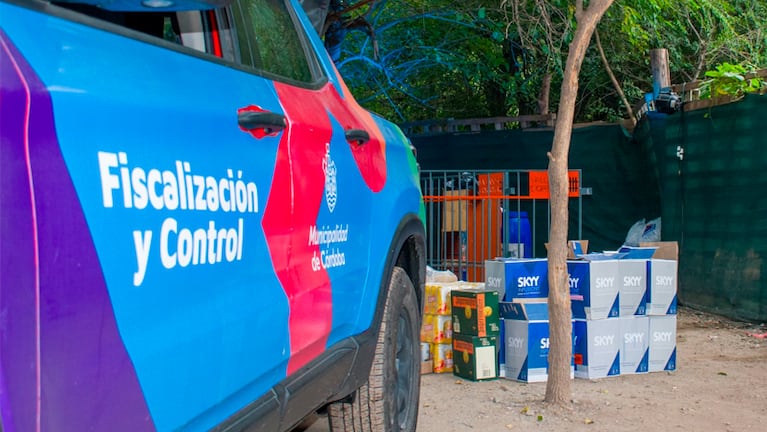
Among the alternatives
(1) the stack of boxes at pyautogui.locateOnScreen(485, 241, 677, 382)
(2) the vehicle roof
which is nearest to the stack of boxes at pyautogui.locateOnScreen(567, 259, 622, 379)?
(1) the stack of boxes at pyautogui.locateOnScreen(485, 241, 677, 382)

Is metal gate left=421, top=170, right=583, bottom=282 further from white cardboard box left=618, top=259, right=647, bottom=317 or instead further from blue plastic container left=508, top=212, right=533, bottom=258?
white cardboard box left=618, top=259, right=647, bottom=317

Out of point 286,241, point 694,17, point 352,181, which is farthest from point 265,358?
point 694,17

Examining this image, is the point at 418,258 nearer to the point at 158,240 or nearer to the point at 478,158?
the point at 158,240

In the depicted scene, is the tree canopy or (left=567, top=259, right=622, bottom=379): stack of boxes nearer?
(left=567, top=259, right=622, bottom=379): stack of boxes

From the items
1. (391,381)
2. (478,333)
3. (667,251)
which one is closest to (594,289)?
(478,333)

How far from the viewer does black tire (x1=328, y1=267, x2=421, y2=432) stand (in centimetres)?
375

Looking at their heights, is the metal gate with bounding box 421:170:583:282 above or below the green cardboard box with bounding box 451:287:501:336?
above

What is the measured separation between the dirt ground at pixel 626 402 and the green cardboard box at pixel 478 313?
0.39 meters

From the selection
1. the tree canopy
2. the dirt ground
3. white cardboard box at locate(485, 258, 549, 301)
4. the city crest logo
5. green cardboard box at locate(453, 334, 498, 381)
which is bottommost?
the dirt ground

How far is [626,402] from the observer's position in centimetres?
575

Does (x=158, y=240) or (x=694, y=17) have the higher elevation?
(x=694, y=17)

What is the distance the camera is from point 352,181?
3.20m

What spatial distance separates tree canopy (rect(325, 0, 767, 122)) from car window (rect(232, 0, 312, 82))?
7.81 meters

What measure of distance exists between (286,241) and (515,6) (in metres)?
7.30
